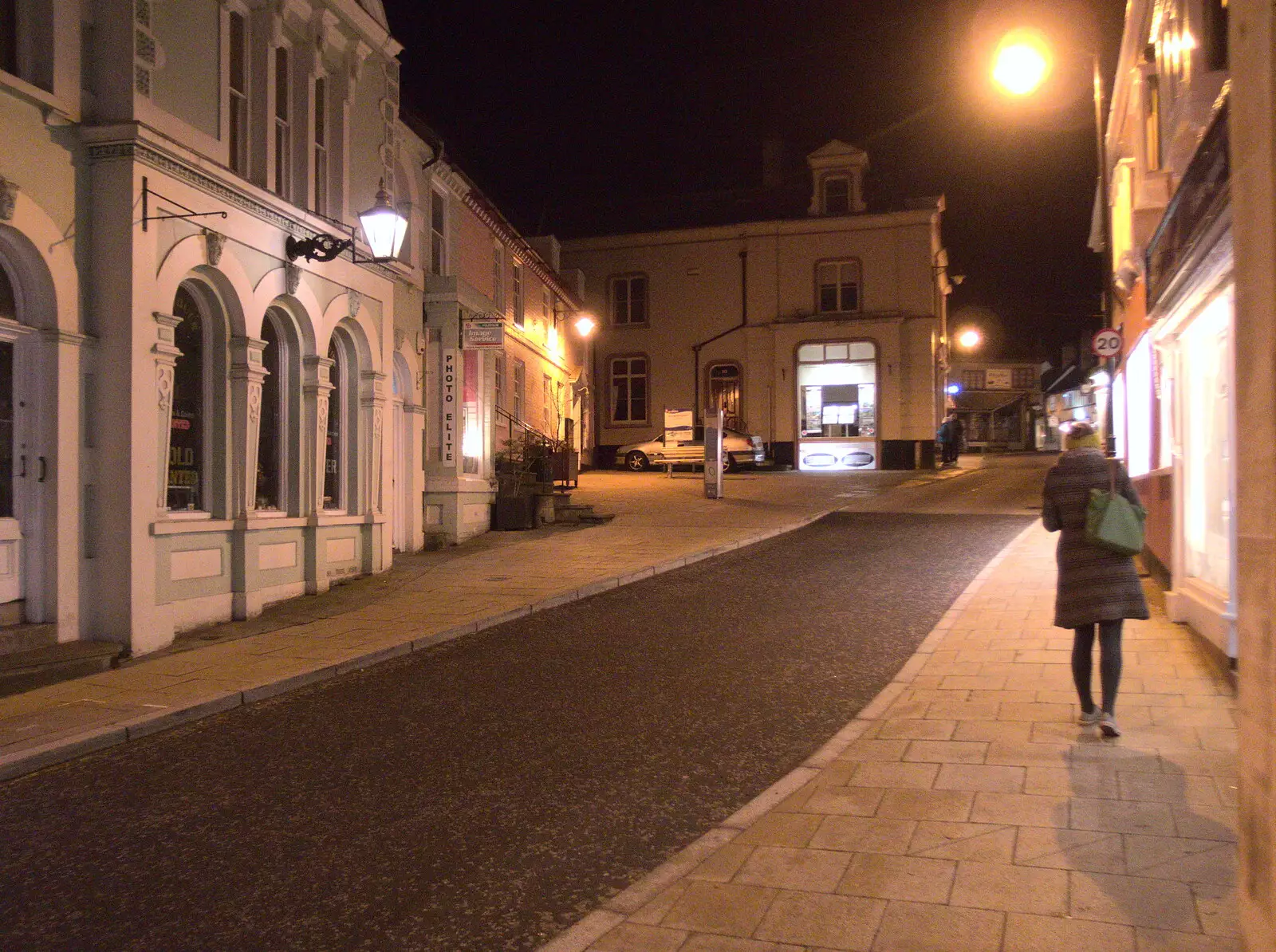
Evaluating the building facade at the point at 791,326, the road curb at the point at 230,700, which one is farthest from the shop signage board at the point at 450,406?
the building facade at the point at 791,326

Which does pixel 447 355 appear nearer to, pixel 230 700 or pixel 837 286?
pixel 230 700

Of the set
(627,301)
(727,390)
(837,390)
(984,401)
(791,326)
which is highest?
(627,301)

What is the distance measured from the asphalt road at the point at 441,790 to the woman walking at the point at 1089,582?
63.0 inches

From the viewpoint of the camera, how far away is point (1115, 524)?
5.73m

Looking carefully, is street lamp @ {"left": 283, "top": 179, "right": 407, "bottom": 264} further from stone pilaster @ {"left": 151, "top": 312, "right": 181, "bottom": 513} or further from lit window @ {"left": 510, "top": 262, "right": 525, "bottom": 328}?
lit window @ {"left": 510, "top": 262, "right": 525, "bottom": 328}

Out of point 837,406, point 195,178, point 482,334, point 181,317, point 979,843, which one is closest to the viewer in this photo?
point 979,843

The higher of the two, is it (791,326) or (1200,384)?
(791,326)

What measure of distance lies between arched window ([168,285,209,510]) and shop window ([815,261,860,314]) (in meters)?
27.3

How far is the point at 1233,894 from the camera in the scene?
3.75m

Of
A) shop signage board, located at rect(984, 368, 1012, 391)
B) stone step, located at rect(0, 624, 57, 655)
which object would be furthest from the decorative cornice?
shop signage board, located at rect(984, 368, 1012, 391)

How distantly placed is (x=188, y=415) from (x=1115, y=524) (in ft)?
28.7

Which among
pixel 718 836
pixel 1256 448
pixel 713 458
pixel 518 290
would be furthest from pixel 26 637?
pixel 713 458

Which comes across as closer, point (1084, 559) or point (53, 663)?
point (1084, 559)

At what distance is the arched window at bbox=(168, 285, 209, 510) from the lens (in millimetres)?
10242
